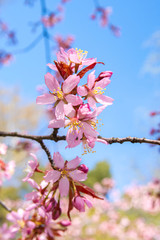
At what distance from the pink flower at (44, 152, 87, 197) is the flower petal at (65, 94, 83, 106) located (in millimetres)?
190

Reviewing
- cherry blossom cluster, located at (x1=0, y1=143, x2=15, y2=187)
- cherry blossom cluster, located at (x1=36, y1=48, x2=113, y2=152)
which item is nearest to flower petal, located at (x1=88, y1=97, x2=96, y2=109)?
cherry blossom cluster, located at (x1=36, y1=48, x2=113, y2=152)

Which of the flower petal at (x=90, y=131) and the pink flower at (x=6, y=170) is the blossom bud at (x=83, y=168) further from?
the pink flower at (x=6, y=170)

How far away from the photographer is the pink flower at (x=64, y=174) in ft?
2.78

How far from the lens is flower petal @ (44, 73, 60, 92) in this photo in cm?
83

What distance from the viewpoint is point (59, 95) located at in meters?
0.84

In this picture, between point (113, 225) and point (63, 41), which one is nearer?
point (63, 41)

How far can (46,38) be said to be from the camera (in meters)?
3.11

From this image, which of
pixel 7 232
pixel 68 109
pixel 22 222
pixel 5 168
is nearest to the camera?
pixel 68 109

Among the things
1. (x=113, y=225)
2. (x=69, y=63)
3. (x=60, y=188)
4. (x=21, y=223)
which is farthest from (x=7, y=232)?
(x=113, y=225)

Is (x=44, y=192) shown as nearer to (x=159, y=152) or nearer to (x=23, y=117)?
(x=159, y=152)

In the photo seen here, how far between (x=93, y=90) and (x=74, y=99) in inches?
3.2

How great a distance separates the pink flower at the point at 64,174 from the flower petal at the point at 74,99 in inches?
7.5

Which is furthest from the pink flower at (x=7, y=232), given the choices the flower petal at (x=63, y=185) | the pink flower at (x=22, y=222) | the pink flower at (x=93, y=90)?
the pink flower at (x=93, y=90)

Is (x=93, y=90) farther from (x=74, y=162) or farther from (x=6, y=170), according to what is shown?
(x=6, y=170)
